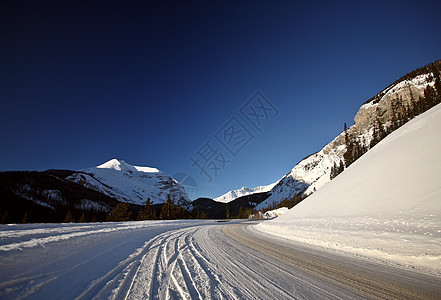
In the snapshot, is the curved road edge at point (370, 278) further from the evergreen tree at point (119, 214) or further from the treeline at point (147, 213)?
the evergreen tree at point (119, 214)

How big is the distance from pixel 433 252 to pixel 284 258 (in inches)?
136

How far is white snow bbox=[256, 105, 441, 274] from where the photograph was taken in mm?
5016

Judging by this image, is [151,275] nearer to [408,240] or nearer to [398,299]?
[398,299]

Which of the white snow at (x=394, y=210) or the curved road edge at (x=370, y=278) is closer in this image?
the curved road edge at (x=370, y=278)

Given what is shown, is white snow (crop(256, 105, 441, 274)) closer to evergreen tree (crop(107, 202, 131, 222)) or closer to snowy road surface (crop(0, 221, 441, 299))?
snowy road surface (crop(0, 221, 441, 299))

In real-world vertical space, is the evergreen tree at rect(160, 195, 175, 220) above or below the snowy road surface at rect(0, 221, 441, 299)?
below

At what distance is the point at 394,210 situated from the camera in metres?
8.50

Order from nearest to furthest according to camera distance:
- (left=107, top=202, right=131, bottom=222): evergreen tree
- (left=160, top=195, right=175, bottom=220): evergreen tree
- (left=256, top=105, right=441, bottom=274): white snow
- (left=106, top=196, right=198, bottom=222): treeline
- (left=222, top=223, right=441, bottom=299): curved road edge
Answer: (left=222, top=223, right=441, bottom=299): curved road edge → (left=256, top=105, right=441, bottom=274): white snow → (left=107, top=202, right=131, bottom=222): evergreen tree → (left=106, top=196, right=198, bottom=222): treeline → (left=160, top=195, right=175, bottom=220): evergreen tree

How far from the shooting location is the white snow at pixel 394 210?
16.5 ft

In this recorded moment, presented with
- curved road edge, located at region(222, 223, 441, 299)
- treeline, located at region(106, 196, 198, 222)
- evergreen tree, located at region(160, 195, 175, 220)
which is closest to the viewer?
curved road edge, located at region(222, 223, 441, 299)

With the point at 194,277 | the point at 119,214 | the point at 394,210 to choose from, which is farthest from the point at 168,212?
the point at 194,277

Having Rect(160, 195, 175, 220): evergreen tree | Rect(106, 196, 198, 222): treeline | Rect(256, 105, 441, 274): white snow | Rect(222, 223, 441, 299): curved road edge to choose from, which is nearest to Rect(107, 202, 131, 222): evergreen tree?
Rect(106, 196, 198, 222): treeline

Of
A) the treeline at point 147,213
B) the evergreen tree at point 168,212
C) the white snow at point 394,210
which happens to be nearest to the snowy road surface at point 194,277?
the white snow at point 394,210

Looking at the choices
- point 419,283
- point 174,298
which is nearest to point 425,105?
point 419,283
